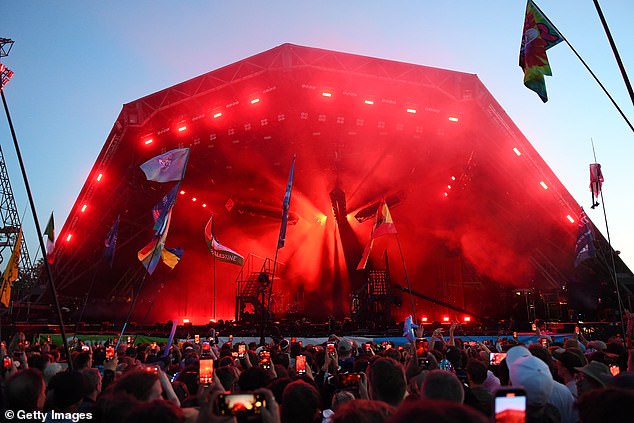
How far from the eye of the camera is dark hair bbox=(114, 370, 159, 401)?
9.21 ft

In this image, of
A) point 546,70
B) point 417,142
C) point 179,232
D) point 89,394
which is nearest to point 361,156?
point 417,142

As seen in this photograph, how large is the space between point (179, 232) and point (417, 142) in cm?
1886

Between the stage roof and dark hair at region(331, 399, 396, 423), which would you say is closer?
dark hair at region(331, 399, 396, 423)

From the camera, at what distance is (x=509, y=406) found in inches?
77.8

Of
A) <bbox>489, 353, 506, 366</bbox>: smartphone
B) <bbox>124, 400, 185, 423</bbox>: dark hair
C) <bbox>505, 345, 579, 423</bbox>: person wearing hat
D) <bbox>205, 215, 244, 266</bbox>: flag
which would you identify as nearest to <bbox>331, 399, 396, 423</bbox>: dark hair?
<bbox>124, 400, 185, 423</bbox>: dark hair

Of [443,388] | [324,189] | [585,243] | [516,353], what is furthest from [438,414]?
[324,189]

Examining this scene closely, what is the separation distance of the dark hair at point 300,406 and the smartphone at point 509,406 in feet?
4.07

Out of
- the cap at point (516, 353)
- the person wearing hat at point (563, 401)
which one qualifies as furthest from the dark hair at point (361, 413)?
the cap at point (516, 353)

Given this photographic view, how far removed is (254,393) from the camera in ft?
7.41

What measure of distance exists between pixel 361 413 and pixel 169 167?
1105 centimetres

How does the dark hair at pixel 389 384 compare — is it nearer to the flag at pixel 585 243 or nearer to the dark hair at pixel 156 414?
the dark hair at pixel 156 414

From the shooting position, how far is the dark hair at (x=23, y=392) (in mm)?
3326

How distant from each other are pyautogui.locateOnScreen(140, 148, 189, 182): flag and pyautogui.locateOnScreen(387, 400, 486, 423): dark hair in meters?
10.9

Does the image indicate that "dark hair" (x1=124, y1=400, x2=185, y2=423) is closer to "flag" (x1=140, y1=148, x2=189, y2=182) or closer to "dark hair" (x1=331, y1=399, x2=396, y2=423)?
"dark hair" (x1=331, y1=399, x2=396, y2=423)
